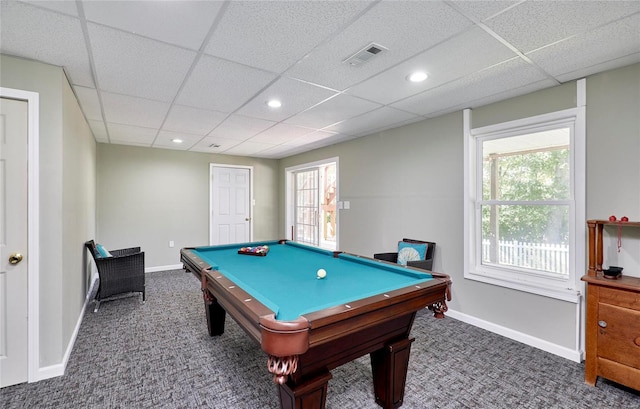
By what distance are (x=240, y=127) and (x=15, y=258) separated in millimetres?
2565

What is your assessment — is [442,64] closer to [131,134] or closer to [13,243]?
[13,243]

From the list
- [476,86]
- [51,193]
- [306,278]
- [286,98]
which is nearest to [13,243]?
[51,193]

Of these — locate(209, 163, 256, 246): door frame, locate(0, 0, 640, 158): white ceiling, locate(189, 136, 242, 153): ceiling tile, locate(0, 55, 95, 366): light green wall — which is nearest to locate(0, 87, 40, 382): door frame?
locate(0, 55, 95, 366): light green wall

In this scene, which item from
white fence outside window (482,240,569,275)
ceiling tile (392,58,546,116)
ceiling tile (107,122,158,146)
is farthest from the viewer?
ceiling tile (107,122,158,146)

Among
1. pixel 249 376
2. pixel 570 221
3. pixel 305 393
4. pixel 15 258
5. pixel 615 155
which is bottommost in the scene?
pixel 249 376

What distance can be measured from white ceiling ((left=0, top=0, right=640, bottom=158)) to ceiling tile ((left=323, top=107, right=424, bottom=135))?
115 millimetres

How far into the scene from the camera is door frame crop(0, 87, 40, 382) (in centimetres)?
205

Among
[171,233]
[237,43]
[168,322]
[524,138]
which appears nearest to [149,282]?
[171,233]

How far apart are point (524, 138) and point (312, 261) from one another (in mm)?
2408

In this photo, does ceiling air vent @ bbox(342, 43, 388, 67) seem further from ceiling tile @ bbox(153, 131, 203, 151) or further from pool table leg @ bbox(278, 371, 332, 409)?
ceiling tile @ bbox(153, 131, 203, 151)

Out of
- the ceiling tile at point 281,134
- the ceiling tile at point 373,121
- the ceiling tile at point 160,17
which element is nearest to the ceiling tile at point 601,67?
the ceiling tile at point 373,121

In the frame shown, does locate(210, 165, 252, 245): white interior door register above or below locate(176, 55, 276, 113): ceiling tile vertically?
below

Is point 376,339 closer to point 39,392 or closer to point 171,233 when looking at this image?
point 39,392

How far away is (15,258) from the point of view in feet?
6.64
